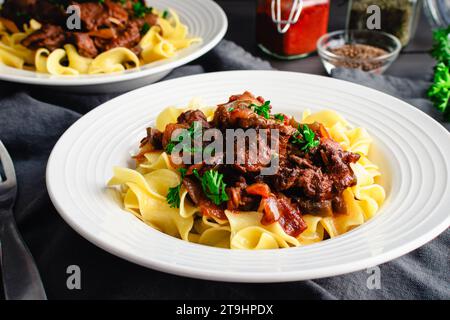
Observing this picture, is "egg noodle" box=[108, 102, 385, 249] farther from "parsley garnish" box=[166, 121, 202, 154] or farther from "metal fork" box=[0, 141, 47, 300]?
"metal fork" box=[0, 141, 47, 300]

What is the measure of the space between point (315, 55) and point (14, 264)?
5.07 meters

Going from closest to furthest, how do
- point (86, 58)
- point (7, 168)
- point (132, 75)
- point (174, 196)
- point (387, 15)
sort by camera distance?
point (174, 196), point (7, 168), point (132, 75), point (86, 58), point (387, 15)

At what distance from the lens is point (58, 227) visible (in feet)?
14.7

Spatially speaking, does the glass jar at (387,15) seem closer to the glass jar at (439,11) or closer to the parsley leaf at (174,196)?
the glass jar at (439,11)

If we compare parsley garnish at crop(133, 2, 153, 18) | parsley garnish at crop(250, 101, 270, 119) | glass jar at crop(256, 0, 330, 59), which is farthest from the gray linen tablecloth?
glass jar at crop(256, 0, 330, 59)

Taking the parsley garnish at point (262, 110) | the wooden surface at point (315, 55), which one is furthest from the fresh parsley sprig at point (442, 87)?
the parsley garnish at point (262, 110)

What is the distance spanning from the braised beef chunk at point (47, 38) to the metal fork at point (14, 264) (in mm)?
2353

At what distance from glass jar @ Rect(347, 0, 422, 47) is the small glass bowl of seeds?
16cm

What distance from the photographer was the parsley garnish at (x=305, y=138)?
429 centimetres

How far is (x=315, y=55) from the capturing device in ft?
25.2

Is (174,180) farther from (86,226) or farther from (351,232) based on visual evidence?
(351,232)

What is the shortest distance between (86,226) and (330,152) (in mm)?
1768

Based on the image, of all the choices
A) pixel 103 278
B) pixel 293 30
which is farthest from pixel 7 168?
pixel 293 30

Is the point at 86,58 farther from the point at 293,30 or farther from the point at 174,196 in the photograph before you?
the point at 174,196
